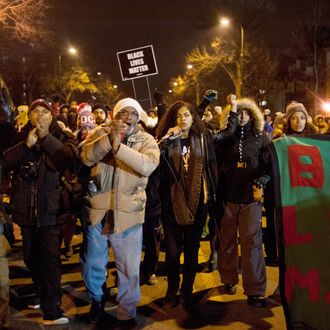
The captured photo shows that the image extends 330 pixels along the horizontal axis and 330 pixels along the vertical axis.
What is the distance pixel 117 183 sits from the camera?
4.14 meters

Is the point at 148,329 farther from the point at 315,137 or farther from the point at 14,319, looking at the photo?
the point at 315,137

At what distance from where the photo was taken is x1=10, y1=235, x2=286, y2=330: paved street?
14.4 ft

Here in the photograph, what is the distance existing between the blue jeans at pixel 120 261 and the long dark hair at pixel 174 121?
117cm

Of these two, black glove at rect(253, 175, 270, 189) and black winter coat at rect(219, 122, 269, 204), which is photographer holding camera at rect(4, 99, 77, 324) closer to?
black winter coat at rect(219, 122, 269, 204)

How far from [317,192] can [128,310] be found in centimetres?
205

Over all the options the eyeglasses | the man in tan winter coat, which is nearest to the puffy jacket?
the man in tan winter coat

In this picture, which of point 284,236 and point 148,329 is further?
point 148,329

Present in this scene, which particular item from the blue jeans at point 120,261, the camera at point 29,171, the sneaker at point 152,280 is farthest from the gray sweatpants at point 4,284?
the sneaker at point 152,280

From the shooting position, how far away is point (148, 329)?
14.1 ft

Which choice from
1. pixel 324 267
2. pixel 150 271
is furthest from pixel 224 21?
pixel 324 267

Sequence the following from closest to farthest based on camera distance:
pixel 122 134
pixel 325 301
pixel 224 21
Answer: pixel 325 301
pixel 122 134
pixel 224 21

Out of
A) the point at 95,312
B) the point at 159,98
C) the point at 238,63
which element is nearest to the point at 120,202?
the point at 95,312

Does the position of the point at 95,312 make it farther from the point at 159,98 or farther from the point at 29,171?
the point at 159,98

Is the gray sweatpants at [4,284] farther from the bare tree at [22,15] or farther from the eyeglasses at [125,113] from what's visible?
the bare tree at [22,15]
